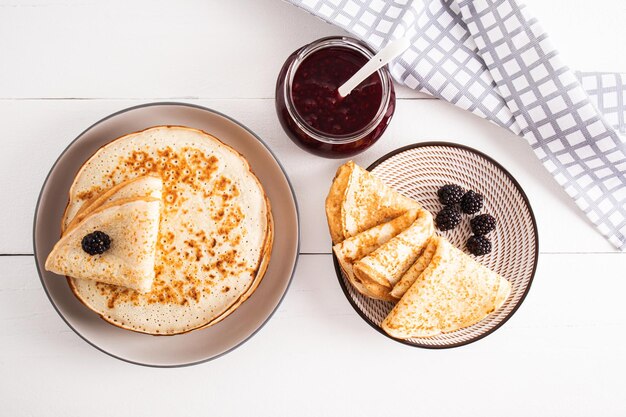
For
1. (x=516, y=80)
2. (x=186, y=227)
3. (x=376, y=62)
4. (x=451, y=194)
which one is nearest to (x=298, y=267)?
(x=186, y=227)


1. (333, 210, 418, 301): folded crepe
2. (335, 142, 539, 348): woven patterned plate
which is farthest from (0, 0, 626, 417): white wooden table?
(333, 210, 418, 301): folded crepe

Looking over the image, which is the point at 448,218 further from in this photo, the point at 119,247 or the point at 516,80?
the point at 119,247

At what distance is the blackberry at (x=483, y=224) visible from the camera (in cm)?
171

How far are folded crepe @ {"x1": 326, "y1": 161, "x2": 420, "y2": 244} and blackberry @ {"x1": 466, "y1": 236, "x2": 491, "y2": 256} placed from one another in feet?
0.76

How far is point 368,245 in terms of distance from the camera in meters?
1.58

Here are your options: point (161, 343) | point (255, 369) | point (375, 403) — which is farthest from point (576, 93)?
point (161, 343)

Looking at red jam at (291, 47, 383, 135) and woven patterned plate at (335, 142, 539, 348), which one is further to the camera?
woven patterned plate at (335, 142, 539, 348)

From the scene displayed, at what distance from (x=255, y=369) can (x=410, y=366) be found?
505 mm

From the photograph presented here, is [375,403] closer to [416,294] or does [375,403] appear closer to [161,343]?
[416,294]

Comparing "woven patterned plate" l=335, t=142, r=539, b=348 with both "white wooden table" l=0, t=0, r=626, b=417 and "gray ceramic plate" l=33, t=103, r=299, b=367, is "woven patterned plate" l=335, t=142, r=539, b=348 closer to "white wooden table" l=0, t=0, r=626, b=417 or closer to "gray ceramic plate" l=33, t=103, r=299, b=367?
"white wooden table" l=0, t=0, r=626, b=417

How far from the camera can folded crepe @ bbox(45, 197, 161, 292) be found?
4.84 ft

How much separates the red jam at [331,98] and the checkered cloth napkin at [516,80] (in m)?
0.23

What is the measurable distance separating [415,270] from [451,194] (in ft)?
0.91

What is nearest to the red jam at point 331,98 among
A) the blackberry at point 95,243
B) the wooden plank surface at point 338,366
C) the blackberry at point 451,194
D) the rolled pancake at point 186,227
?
the rolled pancake at point 186,227
